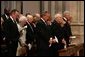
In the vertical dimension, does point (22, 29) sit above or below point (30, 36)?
above

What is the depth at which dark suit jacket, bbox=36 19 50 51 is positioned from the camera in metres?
9.17

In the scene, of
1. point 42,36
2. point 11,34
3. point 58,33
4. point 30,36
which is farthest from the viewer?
point 58,33

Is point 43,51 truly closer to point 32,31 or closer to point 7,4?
point 32,31

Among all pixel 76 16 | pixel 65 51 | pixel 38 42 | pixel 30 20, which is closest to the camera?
pixel 65 51

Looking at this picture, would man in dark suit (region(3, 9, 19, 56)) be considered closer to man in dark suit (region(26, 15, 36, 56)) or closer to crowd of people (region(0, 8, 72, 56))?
crowd of people (region(0, 8, 72, 56))

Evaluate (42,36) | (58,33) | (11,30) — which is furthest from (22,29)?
(58,33)

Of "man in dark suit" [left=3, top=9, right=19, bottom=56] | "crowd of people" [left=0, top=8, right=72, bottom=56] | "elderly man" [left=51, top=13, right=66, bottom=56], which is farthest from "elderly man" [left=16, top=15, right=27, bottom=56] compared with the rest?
"elderly man" [left=51, top=13, right=66, bottom=56]

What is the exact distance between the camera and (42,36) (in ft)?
30.1

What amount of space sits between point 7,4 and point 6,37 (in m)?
7.30

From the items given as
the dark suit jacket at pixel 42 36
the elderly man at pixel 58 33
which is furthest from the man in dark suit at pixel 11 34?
the elderly man at pixel 58 33

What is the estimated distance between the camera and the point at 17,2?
51.7 feet

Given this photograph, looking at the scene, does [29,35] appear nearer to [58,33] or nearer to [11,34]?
[11,34]

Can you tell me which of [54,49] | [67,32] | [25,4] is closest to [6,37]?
[54,49]

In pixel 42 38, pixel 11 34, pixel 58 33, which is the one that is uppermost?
pixel 11 34
